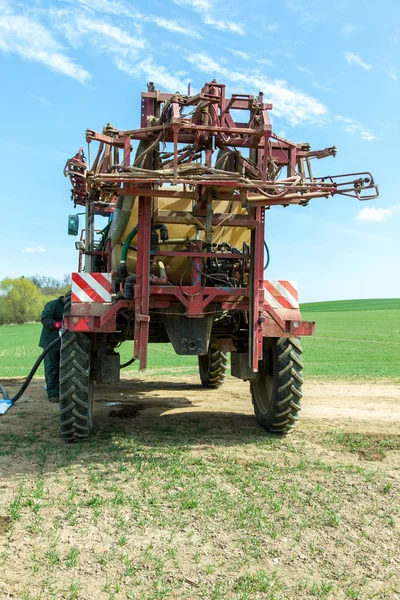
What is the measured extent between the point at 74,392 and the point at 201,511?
2.52 m

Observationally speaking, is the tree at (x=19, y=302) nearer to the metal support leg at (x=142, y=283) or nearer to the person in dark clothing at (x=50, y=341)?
the person in dark clothing at (x=50, y=341)

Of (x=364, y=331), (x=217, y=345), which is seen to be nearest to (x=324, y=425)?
(x=217, y=345)

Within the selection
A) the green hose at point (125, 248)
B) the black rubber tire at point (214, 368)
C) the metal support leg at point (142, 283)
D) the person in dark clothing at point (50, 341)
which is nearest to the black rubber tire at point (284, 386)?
the metal support leg at point (142, 283)

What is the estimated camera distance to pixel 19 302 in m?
68.8

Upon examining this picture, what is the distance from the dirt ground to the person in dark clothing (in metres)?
1.38

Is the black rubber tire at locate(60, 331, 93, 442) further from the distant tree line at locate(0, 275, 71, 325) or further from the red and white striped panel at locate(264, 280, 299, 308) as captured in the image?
the distant tree line at locate(0, 275, 71, 325)

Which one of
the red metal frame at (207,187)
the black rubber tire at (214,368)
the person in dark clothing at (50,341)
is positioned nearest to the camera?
the red metal frame at (207,187)

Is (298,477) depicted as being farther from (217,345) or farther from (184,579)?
(217,345)

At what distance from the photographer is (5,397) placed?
8.82 meters

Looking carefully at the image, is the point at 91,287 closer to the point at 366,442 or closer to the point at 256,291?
the point at 256,291

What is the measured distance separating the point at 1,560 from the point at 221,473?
2.20m

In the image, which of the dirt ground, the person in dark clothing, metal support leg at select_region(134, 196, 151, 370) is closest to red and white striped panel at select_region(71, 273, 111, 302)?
metal support leg at select_region(134, 196, 151, 370)

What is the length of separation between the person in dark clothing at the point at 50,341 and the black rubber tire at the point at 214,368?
2.97 m

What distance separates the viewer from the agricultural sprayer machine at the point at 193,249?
5.68m
